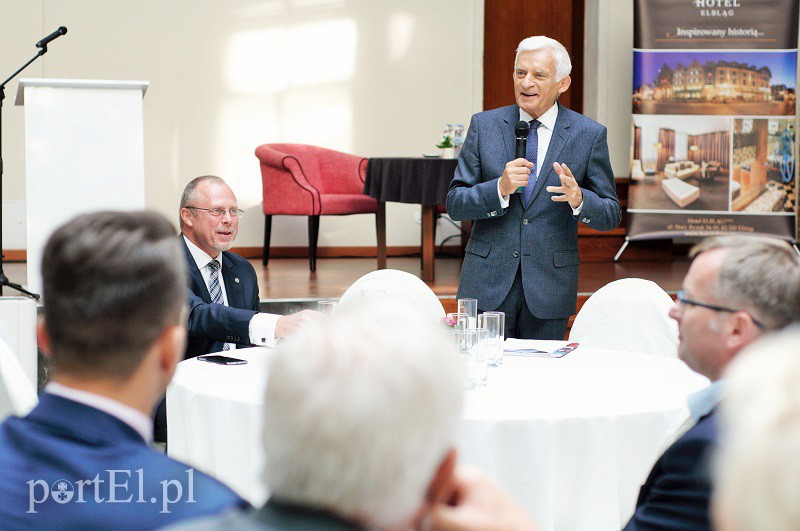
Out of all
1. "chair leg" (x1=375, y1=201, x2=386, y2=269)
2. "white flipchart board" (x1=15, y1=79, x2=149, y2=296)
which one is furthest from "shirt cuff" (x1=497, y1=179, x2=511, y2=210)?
"chair leg" (x1=375, y1=201, x2=386, y2=269)

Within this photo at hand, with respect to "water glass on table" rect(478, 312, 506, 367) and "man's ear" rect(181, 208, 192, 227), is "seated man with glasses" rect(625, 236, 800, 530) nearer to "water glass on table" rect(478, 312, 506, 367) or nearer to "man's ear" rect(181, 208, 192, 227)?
"water glass on table" rect(478, 312, 506, 367)

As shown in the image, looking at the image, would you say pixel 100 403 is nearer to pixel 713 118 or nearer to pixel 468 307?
pixel 468 307

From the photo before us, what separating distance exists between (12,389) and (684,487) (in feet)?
4.69

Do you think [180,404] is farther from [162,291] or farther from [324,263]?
[324,263]

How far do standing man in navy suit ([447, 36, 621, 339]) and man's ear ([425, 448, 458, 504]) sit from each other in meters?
2.47

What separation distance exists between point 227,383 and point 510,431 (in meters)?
0.73

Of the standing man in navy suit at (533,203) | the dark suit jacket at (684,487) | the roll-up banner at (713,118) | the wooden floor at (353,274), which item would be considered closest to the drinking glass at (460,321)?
the standing man in navy suit at (533,203)

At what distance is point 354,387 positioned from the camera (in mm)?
882

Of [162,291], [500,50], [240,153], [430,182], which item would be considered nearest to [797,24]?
[500,50]

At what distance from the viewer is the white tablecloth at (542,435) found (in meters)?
2.17

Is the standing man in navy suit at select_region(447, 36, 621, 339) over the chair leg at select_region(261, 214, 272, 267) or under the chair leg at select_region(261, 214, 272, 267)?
over

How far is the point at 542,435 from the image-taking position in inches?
85.4

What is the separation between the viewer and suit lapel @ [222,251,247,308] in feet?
10.6

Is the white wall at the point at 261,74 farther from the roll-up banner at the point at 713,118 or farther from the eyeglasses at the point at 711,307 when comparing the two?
the eyeglasses at the point at 711,307
